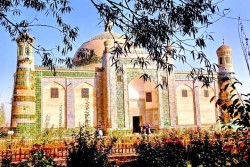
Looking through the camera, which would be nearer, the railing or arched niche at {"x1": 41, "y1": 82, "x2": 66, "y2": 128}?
the railing

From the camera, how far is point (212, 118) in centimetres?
2298

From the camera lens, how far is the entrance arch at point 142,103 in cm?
2155

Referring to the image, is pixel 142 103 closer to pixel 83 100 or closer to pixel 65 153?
pixel 83 100

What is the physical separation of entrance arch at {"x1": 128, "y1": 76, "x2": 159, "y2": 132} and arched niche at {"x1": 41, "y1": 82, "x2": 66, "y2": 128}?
4.96 m

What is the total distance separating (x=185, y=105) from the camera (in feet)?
72.7

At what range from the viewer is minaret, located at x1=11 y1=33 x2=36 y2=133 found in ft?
56.2

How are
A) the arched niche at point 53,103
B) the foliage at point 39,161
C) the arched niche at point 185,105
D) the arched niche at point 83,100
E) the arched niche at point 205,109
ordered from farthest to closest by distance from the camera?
the arched niche at point 205,109, the arched niche at point 185,105, the arched niche at point 83,100, the arched niche at point 53,103, the foliage at point 39,161

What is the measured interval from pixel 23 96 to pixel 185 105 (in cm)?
1135

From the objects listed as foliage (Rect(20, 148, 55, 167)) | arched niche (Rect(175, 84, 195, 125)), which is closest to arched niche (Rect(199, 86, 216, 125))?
arched niche (Rect(175, 84, 195, 125))

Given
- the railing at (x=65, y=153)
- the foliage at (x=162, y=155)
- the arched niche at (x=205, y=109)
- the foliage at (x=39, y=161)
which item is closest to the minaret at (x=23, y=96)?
the railing at (x=65, y=153)

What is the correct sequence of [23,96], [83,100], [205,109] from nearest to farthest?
1. [23,96]
2. [83,100]
3. [205,109]

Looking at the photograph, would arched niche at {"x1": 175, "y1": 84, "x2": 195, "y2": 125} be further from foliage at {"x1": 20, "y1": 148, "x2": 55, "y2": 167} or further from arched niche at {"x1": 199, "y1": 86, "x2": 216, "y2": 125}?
foliage at {"x1": 20, "y1": 148, "x2": 55, "y2": 167}

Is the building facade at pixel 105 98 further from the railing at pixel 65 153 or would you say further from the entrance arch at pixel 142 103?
the railing at pixel 65 153

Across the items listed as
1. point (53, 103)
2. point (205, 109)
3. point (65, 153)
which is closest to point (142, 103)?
point (205, 109)
